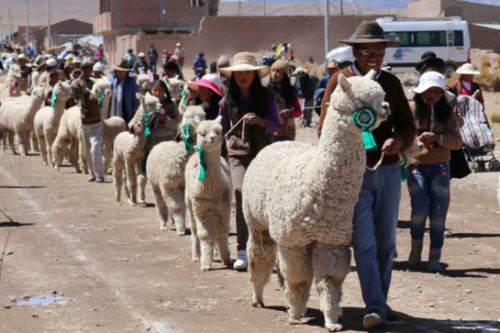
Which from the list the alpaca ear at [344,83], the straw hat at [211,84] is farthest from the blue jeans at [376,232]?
the straw hat at [211,84]

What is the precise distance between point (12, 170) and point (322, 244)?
Result: 14.3 meters

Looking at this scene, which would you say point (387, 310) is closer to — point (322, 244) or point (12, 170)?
point (322, 244)

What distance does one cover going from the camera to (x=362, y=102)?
7441 millimetres

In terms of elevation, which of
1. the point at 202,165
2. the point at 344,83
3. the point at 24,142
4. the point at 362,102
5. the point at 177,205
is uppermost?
the point at 344,83

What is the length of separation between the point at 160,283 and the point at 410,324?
2.64 metres

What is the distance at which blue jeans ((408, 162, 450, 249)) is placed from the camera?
1038 cm

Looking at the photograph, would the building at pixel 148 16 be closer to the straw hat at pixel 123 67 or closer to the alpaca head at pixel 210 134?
the straw hat at pixel 123 67

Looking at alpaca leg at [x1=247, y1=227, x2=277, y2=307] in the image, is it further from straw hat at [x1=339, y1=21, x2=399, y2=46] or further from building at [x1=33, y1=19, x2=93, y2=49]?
building at [x1=33, y1=19, x2=93, y2=49]

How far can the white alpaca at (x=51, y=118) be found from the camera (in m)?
21.0

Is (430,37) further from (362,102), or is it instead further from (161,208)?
(362,102)

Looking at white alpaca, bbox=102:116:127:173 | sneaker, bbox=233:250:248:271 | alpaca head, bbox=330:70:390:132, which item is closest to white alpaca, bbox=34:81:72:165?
white alpaca, bbox=102:116:127:173

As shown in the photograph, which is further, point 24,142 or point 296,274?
point 24,142

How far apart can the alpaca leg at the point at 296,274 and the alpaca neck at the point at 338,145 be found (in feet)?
1.93

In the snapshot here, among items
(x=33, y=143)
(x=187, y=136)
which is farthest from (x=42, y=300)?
(x=33, y=143)
